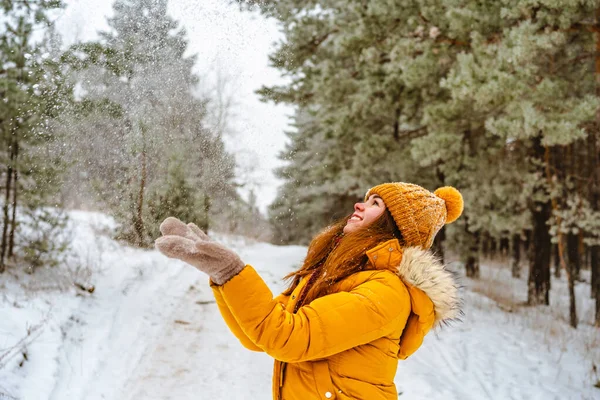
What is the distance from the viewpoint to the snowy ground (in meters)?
4.25

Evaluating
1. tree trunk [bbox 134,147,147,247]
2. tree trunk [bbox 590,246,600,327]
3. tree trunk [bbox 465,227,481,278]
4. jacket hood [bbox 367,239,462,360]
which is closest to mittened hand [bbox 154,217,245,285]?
jacket hood [bbox 367,239,462,360]

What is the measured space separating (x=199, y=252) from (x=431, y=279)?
936mm

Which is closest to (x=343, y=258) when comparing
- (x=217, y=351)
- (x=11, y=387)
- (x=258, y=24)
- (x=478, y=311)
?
(x=258, y=24)

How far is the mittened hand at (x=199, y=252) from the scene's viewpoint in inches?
49.6

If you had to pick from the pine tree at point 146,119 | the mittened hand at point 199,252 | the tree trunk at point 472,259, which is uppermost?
the pine tree at point 146,119

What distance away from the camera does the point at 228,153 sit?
3424 millimetres

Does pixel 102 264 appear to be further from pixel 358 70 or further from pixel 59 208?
pixel 358 70

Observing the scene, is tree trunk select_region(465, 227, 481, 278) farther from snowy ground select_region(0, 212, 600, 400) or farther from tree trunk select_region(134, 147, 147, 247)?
tree trunk select_region(134, 147, 147, 247)

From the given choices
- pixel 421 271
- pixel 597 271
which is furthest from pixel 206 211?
pixel 597 271

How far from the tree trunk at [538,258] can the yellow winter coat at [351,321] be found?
10236 millimetres

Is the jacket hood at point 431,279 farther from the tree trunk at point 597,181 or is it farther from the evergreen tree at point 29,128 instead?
the tree trunk at point 597,181

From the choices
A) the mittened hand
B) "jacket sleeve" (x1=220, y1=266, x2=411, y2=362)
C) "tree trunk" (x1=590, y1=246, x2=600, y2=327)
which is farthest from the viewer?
"tree trunk" (x1=590, y1=246, x2=600, y2=327)

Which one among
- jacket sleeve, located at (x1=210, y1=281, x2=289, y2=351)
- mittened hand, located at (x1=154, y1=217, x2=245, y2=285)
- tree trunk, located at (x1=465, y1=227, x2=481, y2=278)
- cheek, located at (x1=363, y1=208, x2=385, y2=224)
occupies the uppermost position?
cheek, located at (x1=363, y1=208, x2=385, y2=224)

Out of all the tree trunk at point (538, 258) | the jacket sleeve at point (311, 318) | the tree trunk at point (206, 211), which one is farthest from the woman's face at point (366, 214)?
the tree trunk at point (538, 258)
